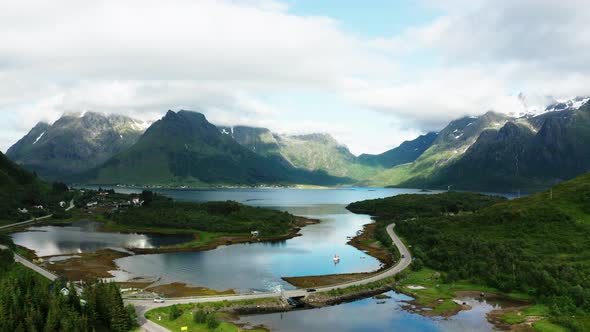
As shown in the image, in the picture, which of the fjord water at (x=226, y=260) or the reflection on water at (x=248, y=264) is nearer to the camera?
the reflection on water at (x=248, y=264)

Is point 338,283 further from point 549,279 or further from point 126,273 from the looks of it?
point 126,273

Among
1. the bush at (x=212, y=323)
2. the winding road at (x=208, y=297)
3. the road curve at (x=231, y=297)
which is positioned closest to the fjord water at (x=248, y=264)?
the winding road at (x=208, y=297)

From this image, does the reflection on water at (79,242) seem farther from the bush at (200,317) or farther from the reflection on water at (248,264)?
the bush at (200,317)

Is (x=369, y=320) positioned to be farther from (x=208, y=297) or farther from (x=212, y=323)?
(x=208, y=297)

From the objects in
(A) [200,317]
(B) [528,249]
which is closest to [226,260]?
(A) [200,317]

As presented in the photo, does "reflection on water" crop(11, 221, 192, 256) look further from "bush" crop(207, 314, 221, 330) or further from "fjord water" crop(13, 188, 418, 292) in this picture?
"bush" crop(207, 314, 221, 330)

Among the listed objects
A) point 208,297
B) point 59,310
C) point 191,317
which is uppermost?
point 59,310
